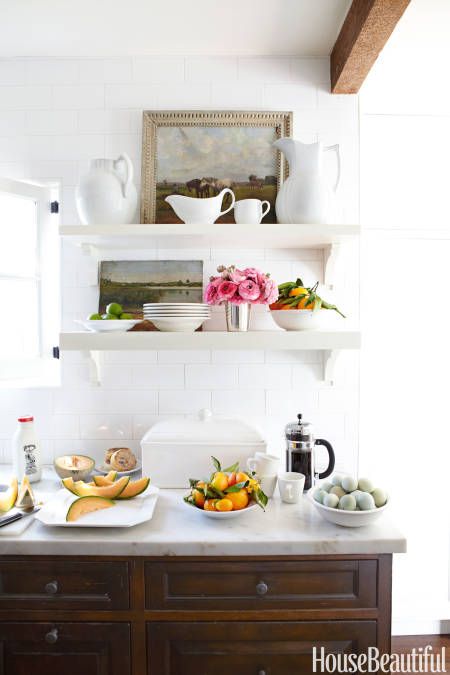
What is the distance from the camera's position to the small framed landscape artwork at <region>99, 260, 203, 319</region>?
2.03 meters

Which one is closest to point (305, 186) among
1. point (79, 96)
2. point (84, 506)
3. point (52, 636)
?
point (79, 96)

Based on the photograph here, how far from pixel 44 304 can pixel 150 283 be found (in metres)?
0.51

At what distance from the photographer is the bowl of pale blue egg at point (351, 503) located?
145cm

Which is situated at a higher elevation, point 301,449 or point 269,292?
point 269,292

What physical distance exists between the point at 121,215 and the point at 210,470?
1.03m

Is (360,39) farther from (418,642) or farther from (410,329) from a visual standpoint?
(418,642)

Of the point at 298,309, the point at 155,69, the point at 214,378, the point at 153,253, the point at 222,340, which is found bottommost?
the point at 214,378

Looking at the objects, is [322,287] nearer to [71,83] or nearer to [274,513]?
[274,513]

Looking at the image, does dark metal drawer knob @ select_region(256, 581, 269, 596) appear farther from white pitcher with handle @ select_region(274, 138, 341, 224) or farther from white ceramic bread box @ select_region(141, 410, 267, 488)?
white pitcher with handle @ select_region(274, 138, 341, 224)

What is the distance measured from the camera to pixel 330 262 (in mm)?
1978

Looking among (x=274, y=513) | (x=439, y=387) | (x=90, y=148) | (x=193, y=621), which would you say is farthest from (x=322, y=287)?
(x=193, y=621)

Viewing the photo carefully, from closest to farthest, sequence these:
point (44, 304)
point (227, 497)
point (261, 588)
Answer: point (261, 588)
point (227, 497)
point (44, 304)

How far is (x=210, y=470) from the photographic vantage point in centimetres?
179
